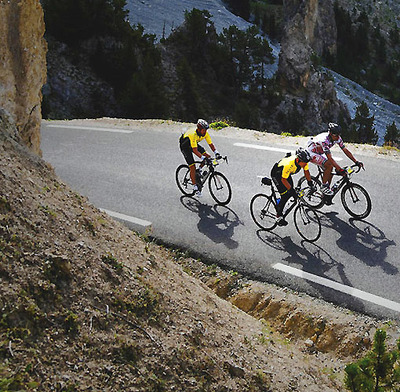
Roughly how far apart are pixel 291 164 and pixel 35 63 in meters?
4.86

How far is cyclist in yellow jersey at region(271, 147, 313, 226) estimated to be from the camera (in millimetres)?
9352

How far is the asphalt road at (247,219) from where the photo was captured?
8312 millimetres

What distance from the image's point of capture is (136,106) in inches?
1032

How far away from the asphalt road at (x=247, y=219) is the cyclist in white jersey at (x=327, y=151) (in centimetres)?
62

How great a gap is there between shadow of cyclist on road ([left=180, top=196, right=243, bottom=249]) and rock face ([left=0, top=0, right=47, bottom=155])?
3924 mm

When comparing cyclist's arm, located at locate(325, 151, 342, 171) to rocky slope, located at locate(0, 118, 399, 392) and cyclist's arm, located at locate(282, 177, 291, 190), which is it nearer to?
cyclist's arm, located at locate(282, 177, 291, 190)

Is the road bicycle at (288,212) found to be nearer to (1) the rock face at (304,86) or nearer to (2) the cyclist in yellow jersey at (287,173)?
(2) the cyclist in yellow jersey at (287,173)

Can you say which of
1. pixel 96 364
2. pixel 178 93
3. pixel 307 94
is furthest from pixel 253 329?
pixel 307 94

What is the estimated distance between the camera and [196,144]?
11.0 metres

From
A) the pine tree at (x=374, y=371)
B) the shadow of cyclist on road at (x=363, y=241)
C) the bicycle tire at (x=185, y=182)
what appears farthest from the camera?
the bicycle tire at (x=185, y=182)

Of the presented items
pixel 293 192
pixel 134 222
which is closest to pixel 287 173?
pixel 293 192

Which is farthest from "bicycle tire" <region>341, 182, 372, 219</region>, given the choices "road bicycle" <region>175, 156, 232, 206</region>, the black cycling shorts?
the black cycling shorts

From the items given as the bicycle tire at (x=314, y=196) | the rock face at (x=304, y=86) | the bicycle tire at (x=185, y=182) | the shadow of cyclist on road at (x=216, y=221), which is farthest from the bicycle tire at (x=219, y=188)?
the rock face at (x=304, y=86)

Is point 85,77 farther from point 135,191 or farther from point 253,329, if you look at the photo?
point 253,329
